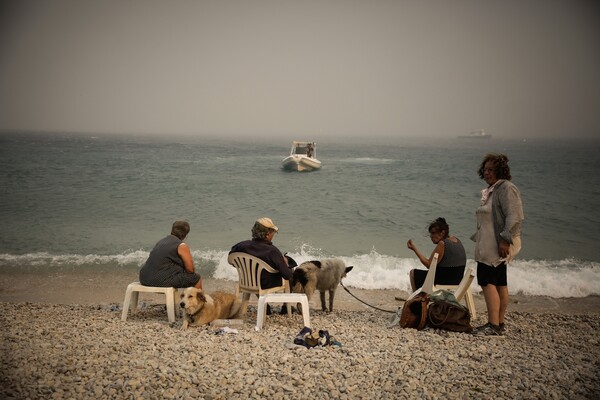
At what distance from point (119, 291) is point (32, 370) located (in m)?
5.28

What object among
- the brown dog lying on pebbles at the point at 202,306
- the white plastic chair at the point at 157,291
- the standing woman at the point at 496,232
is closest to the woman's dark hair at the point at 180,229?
the white plastic chair at the point at 157,291

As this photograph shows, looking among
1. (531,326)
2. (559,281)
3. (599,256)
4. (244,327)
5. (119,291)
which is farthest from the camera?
(599,256)

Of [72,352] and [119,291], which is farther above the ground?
[72,352]

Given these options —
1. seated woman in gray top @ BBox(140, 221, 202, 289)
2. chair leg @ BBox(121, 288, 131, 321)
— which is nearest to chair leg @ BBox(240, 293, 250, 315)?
seated woman in gray top @ BBox(140, 221, 202, 289)

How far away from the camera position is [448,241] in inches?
227

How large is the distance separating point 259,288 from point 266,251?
0.46 m

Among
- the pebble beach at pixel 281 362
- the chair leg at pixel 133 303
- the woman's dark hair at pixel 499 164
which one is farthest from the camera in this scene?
the chair leg at pixel 133 303

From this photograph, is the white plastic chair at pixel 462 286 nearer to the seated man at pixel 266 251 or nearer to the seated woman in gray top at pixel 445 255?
the seated woman in gray top at pixel 445 255

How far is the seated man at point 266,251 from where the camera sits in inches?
220

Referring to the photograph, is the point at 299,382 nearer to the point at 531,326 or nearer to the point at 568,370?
the point at 568,370

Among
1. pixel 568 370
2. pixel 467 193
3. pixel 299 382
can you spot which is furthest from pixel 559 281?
pixel 467 193

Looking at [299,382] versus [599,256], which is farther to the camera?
[599,256]

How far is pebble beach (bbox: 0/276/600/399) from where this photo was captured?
12.1 ft

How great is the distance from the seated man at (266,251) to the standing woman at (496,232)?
2.20 m
